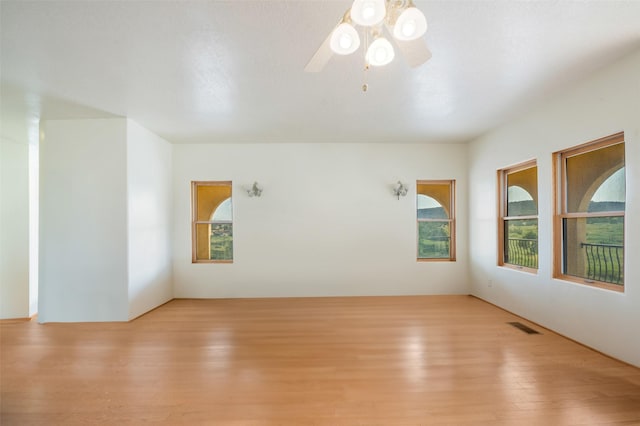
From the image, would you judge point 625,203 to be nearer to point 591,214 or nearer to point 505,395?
point 591,214

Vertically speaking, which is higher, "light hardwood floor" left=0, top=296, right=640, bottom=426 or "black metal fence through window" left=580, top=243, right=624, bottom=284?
"black metal fence through window" left=580, top=243, right=624, bottom=284

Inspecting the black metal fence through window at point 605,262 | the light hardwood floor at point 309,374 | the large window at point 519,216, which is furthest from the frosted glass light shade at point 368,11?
→ the large window at point 519,216

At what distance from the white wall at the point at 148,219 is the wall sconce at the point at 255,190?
1380 millimetres

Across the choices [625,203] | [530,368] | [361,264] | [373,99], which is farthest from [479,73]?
[361,264]

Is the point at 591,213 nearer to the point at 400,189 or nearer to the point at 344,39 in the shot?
the point at 400,189

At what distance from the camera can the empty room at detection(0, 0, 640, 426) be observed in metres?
1.96

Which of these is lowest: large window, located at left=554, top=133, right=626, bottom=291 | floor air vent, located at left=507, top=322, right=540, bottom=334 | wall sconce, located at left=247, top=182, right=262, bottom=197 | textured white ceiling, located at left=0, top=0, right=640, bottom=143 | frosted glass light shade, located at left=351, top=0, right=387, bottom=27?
floor air vent, located at left=507, top=322, right=540, bottom=334

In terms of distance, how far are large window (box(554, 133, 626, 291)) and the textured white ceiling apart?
2.66ft

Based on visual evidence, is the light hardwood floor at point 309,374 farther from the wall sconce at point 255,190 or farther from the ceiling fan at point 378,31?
the ceiling fan at point 378,31

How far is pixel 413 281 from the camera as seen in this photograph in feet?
16.6

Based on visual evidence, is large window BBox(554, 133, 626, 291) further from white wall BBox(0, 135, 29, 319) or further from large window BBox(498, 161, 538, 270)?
white wall BBox(0, 135, 29, 319)

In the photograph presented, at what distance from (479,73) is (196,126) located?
3565mm

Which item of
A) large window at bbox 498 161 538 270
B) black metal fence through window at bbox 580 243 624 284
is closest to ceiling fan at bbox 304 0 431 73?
black metal fence through window at bbox 580 243 624 284

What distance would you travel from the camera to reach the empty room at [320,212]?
196 cm
